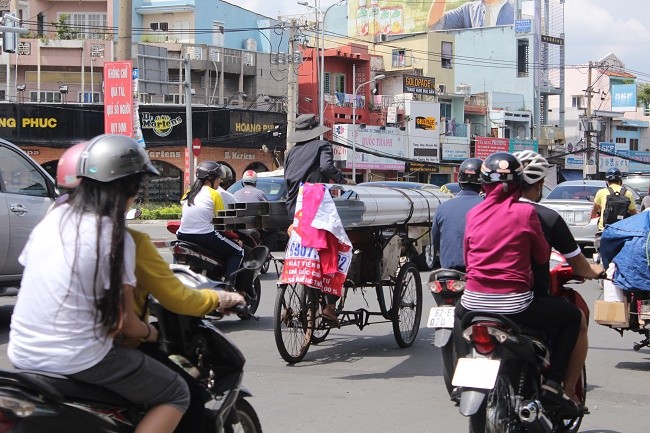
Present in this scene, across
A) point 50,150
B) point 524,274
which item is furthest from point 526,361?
A: point 50,150

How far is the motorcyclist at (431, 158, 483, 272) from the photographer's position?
6785mm

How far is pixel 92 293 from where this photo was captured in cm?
341

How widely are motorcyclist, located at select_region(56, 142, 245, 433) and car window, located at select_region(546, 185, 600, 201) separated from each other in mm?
18078

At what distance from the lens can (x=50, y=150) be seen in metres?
42.8

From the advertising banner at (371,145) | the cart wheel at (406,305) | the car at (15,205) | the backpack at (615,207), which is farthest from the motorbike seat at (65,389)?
the advertising banner at (371,145)

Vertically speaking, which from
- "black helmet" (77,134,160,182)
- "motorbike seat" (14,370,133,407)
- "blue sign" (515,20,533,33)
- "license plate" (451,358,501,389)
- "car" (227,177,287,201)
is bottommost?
"license plate" (451,358,501,389)

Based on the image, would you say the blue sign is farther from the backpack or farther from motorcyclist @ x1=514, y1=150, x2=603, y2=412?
motorcyclist @ x1=514, y1=150, x2=603, y2=412

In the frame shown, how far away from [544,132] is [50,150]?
37565mm

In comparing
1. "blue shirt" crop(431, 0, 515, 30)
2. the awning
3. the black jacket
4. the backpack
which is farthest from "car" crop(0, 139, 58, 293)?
the awning

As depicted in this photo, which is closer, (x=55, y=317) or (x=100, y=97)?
(x=55, y=317)

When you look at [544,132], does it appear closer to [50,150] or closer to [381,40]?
[381,40]

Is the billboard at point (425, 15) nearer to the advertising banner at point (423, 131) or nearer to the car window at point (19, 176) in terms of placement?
the advertising banner at point (423, 131)

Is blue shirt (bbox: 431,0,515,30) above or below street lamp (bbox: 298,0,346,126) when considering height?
above

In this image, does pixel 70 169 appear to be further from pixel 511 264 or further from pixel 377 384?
pixel 377 384
